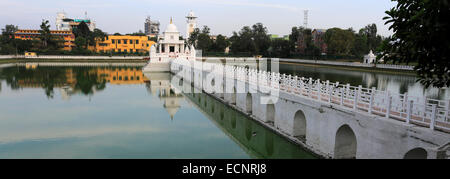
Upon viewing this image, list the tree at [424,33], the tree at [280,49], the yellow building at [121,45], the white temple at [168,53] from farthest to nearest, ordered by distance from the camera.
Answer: the yellow building at [121,45]
the tree at [280,49]
the white temple at [168,53]
the tree at [424,33]

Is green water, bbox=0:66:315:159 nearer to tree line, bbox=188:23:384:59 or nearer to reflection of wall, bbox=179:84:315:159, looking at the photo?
reflection of wall, bbox=179:84:315:159

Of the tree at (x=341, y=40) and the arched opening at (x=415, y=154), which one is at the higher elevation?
the tree at (x=341, y=40)

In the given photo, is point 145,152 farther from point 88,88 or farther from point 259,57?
point 259,57

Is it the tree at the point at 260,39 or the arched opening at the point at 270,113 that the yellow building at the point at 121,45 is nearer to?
the tree at the point at 260,39

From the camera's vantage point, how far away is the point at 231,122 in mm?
19875

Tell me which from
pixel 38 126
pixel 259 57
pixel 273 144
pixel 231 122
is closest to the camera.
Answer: pixel 273 144

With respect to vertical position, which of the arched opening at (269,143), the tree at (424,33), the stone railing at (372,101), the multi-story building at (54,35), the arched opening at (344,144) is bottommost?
the arched opening at (269,143)

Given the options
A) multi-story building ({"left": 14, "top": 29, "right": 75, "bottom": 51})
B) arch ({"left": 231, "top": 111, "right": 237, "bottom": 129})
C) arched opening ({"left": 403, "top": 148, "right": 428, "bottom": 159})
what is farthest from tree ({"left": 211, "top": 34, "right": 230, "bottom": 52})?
arched opening ({"left": 403, "top": 148, "right": 428, "bottom": 159})

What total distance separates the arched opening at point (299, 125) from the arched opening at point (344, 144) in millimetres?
2788

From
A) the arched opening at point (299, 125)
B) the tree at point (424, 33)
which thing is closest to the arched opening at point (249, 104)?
the arched opening at point (299, 125)

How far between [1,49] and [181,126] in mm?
80272

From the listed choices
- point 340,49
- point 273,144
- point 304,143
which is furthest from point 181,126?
point 340,49

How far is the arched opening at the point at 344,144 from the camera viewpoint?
452 inches

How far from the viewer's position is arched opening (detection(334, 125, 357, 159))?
37.6 ft
